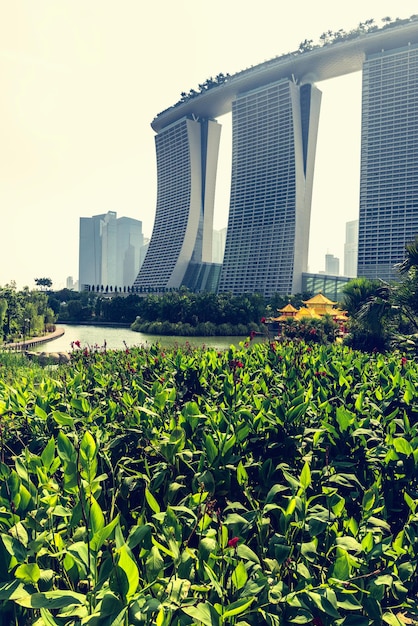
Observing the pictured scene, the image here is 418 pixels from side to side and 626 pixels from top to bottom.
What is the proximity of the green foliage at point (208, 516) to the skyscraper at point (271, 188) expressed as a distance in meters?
88.4

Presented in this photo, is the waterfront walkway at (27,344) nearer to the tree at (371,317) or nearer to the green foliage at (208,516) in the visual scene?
the tree at (371,317)

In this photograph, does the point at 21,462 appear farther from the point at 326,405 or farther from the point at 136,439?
the point at 326,405

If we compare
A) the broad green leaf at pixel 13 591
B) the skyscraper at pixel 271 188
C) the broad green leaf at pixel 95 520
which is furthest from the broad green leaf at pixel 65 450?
the skyscraper at pixel 271 188

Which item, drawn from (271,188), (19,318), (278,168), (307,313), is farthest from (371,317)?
(278,168)

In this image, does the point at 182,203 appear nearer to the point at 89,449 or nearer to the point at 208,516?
the point at 89,449

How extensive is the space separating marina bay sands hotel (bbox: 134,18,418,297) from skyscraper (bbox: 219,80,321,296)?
24cm

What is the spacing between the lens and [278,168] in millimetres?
100312

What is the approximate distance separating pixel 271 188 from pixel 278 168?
5.08 metres

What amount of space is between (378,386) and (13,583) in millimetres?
5822

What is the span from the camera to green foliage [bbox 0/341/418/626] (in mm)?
2271

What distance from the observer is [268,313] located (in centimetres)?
6012

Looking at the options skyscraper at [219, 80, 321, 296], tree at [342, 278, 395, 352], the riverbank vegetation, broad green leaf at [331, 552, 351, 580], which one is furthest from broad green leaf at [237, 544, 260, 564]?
skyscraper at [219, 80, 321, 296]

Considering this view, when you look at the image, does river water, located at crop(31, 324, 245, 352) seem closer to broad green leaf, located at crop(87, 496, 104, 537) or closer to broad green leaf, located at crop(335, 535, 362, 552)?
broad green leaf, located at crop(335, 535, 362, 552)

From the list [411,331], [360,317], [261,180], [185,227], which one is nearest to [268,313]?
[411,331]
